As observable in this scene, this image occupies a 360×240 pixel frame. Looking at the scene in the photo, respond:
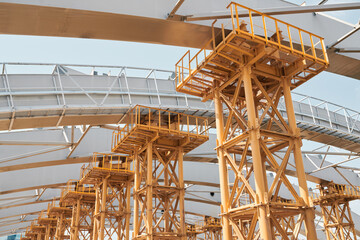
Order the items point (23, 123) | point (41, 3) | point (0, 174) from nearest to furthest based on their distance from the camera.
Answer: point (41, 3), point (23, 123), point (0, 174)

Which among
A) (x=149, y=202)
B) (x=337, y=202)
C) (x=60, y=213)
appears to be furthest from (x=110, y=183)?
(x=337, y=202)

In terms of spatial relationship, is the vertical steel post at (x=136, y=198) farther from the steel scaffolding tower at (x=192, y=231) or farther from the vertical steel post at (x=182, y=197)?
the steel scaffolding tower at (x=192, y=231)

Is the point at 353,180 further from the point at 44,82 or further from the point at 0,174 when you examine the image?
the point at 0,174

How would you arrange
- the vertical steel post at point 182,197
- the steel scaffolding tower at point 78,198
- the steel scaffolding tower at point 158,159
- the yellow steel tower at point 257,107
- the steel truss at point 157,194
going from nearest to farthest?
1. the yellow steel tower at point 257,107
2. the steel truss at point 157,194
3. the steel scaffolding tower at point 158,159
4. the vertical steel post at point 182,197
5. the steel scaffolding tower at point 78,198

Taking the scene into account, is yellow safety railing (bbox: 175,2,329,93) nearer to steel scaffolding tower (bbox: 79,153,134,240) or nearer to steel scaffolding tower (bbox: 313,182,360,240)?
steel scaffolding tower (bbox: 79,153,134,240)

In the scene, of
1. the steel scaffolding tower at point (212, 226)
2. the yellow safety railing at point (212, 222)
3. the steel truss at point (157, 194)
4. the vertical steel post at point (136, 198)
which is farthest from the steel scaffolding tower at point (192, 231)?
the vertical steel post at point (136, 198)

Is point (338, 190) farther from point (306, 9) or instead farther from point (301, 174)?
point (306, 9)

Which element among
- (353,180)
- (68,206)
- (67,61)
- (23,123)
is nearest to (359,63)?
(67,61)

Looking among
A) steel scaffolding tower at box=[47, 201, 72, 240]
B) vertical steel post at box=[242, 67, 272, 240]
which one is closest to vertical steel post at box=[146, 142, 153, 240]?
vertical steel post at box=[242, 67, 272, 240]

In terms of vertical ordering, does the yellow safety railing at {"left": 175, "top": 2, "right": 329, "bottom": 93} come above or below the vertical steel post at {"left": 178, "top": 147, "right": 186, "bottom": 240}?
above

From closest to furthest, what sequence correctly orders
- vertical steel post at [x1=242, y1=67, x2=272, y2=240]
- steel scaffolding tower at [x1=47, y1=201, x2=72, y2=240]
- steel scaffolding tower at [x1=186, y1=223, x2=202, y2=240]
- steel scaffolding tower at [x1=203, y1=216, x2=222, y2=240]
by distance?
vertical steel post at [x1=242, y1=67, x2=272, y2=240] → steel scaffolding tower at [x1=47, y1=201, x2=72, y2=240] → steel scaffolding tower at [x1=203, y1=216, x2=222, y2=240] → steel scaffolding tower at [x1=186, y1=223, x2=202, y2=240]

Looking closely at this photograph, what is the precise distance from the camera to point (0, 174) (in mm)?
29172

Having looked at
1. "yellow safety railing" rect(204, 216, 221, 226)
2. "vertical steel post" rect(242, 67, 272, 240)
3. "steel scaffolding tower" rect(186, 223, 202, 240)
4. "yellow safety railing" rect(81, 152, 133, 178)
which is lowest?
"vertical steel post" rect(242, 67, 272, 240)

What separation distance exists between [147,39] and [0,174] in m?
22.6
